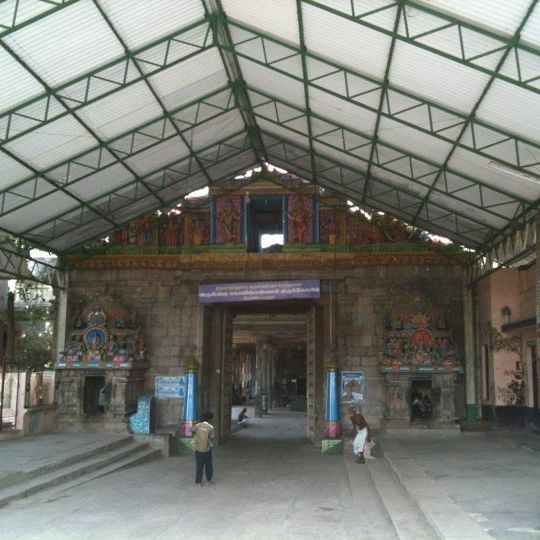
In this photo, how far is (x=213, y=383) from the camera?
60.8ft

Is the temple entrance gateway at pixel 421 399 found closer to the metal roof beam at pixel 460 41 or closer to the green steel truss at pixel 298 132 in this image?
the green steel truss at pixel 298 132

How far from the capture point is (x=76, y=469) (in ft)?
38.3

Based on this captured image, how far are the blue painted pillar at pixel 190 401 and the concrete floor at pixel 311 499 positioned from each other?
124 centimetres

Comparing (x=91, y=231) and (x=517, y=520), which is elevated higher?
(x=91, y=231)

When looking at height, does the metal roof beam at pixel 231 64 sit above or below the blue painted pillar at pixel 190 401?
above

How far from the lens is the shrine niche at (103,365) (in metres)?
17.2

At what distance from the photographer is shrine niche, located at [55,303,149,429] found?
56.5ft

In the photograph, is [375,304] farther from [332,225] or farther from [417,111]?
[417,111]

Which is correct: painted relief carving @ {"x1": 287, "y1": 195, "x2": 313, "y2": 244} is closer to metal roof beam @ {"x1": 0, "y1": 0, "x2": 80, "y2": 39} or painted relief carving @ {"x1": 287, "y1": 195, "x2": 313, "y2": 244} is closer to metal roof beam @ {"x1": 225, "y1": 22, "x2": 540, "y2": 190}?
metal roof beam @ {"x1": 225, "y1": 22, "x2": 540, "y2": 190}

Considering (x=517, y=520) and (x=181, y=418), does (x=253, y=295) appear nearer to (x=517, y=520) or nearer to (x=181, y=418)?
(x=181, y=418)

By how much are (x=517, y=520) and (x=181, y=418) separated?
12.1 m

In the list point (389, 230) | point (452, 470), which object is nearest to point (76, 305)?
point (389, 230)

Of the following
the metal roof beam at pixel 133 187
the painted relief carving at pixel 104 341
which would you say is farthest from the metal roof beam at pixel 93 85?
the painted relief carving at pixel 104 341

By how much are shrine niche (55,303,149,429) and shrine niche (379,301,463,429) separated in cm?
722
